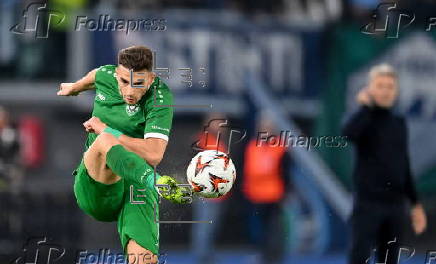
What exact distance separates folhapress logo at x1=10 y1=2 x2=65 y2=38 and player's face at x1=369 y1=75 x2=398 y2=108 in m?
8.15

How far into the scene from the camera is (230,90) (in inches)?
726

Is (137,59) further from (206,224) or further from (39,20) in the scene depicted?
(39,20)

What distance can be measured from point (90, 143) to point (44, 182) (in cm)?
899

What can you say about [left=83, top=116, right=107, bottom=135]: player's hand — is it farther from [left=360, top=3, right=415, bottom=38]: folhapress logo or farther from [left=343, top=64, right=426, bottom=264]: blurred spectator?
[left=360, top=3, right=415, bottom=38]: folhapress logo

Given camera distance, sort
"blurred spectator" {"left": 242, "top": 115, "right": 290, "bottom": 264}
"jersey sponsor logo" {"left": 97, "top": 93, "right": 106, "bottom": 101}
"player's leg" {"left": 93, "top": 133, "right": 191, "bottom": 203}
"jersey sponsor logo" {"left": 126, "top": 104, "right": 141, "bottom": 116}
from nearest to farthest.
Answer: "player's leg" {"left": 93, "top": 133, "right": 191, "bottom": 203}
"jersey sponsor logo" {"left": 126, "top": 104, "right": 141, "bottom": 116}
"jersey sponsor logo" {"left": 97, "top": 93, "right": 106, "bottom": 101}
"blurred spectator" {"left": 242, "top": 115, "right": 290, "bottom": 264}

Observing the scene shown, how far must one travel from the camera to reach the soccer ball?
9.08 metres

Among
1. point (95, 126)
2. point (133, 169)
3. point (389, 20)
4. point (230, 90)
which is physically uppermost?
point (389, 20)

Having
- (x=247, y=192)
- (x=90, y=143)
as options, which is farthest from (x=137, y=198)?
(x=247, y=192)

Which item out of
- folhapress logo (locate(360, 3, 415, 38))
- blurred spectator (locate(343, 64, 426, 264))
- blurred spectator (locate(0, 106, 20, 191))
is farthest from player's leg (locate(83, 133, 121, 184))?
folhapress logo (locate(360, 3, 415, 38))

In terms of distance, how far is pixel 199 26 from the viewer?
18500 mm

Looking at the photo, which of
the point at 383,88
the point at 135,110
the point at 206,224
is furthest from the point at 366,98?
the point at 206,224

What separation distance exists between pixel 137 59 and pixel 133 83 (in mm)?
181

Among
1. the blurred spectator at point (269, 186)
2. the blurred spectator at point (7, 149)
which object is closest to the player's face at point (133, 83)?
the blurred spectator at point (269, 186)

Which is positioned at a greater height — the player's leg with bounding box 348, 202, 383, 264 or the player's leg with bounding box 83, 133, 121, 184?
the player's leg with bounding box 83, 133, 121, 184
